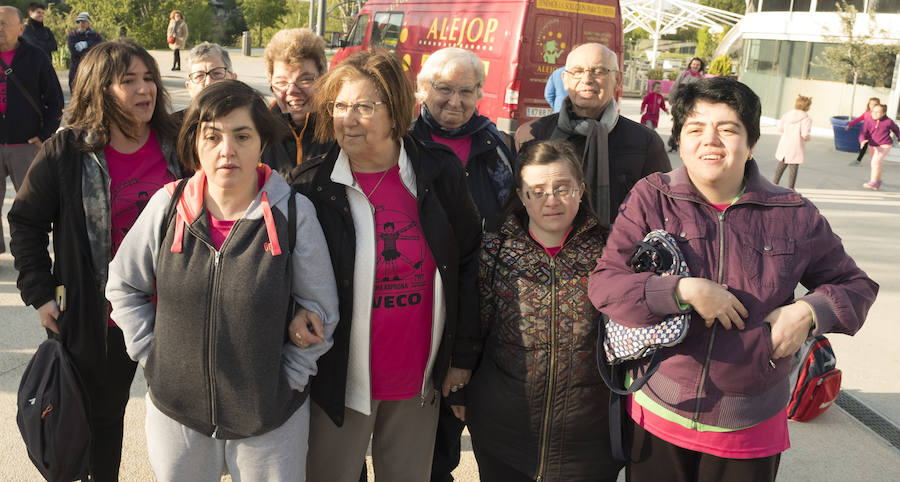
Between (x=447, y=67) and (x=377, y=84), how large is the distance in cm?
103

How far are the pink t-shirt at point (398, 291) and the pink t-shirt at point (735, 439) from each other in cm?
81

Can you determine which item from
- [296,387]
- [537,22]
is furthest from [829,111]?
[296,387]

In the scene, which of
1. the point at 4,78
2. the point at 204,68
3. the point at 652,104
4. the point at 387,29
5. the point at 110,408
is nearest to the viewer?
the point at 110,408

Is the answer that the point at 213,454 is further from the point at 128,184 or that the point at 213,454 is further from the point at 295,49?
the point at 295,49

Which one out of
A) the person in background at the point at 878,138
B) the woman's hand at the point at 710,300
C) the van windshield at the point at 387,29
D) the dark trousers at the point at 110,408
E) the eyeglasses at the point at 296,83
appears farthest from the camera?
the person in background at the point at 878,138

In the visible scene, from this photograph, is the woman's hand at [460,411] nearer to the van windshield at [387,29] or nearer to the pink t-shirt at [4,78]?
the pink t-shirt at [4,78]

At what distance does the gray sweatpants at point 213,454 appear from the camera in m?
2.02

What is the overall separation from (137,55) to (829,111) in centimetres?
2113

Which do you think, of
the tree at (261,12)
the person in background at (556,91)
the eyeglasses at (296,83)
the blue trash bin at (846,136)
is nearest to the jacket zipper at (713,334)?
the eyeglasses at (296,83)

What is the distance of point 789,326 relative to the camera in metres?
1.93

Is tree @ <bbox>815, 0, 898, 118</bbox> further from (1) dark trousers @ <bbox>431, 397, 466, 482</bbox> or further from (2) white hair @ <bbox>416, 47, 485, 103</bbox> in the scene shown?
(1) dark trousers @ <bbox>431, 397, 466, 482</bbox>

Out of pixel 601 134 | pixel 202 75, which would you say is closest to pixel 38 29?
pixel 202 75

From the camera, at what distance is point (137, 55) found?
8.24ft

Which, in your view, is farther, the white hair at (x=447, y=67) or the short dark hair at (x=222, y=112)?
the white hair at (x=447, y=67)
